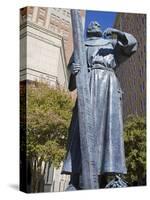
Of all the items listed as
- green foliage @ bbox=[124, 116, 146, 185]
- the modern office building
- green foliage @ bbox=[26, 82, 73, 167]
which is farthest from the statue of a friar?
green foliage @ bbox=[124, 116, 146, 185]

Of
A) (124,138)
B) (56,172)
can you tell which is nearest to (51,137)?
(56,172)

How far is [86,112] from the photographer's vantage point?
565 inches

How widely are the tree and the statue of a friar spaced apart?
544mm

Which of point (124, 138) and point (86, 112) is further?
point (124, 138)

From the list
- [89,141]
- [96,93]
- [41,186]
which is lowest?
[41,186]

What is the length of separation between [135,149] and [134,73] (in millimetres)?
1867

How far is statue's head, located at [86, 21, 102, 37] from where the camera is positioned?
15.2 m

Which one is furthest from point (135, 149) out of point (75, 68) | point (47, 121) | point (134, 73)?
point (75, 68)

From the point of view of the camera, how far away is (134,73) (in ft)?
55.7

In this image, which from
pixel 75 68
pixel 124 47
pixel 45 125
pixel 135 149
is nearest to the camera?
pixel 75 68

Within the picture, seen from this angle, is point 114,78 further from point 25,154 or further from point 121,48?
point 25,154

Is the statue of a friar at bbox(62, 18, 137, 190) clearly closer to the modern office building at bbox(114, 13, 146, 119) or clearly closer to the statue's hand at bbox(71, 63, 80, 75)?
the statue's hand at bbox(71, 63, 80, 75)

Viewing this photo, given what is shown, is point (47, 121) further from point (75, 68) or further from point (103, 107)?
point (75, 68)

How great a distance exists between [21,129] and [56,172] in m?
1.30
